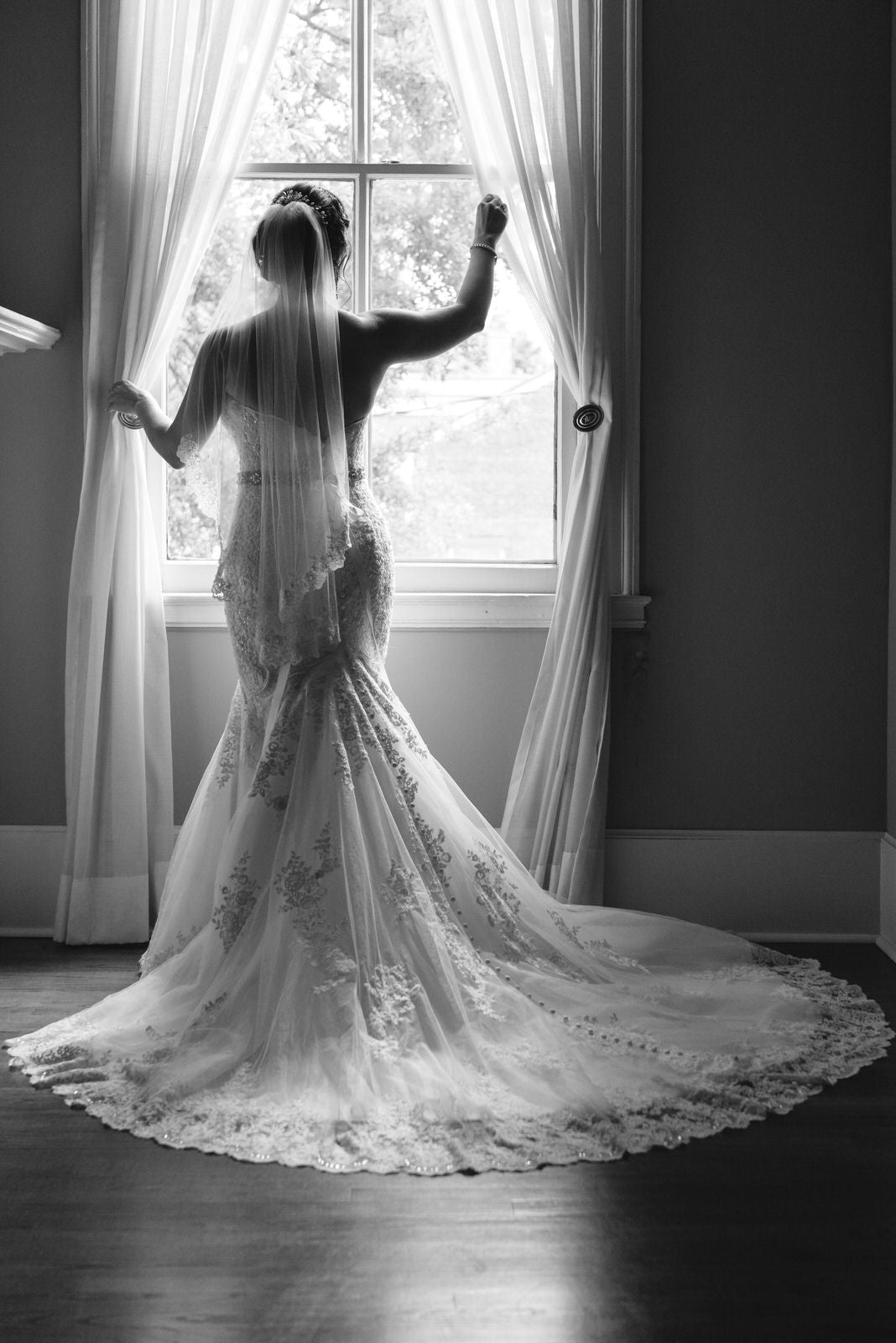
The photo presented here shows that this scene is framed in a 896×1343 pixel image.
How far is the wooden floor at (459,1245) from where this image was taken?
1659 millimetres

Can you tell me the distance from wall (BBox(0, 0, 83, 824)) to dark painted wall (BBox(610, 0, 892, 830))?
160 cm

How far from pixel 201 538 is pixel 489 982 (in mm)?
1684

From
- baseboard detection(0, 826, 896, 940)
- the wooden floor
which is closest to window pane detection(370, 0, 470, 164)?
baseboard detection(0, 826, 896, 940)

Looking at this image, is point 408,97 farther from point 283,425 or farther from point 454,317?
point 283,425

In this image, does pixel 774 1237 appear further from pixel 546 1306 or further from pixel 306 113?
pixel 306 113

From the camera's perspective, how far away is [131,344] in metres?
3.33

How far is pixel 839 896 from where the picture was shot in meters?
3.49

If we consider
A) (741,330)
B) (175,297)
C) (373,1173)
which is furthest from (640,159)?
(373,1173)

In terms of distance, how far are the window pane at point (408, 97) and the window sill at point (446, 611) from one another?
1.23 meters

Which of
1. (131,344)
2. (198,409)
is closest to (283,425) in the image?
(198,409)

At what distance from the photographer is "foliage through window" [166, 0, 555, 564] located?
3.44 metres

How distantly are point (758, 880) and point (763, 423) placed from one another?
1291mm

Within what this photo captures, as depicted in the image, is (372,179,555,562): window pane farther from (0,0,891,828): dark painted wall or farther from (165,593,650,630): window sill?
(0,0,891,828): dark painted wall

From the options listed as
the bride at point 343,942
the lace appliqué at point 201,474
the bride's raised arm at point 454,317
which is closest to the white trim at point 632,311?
the bride's raised arm at point 454,317
